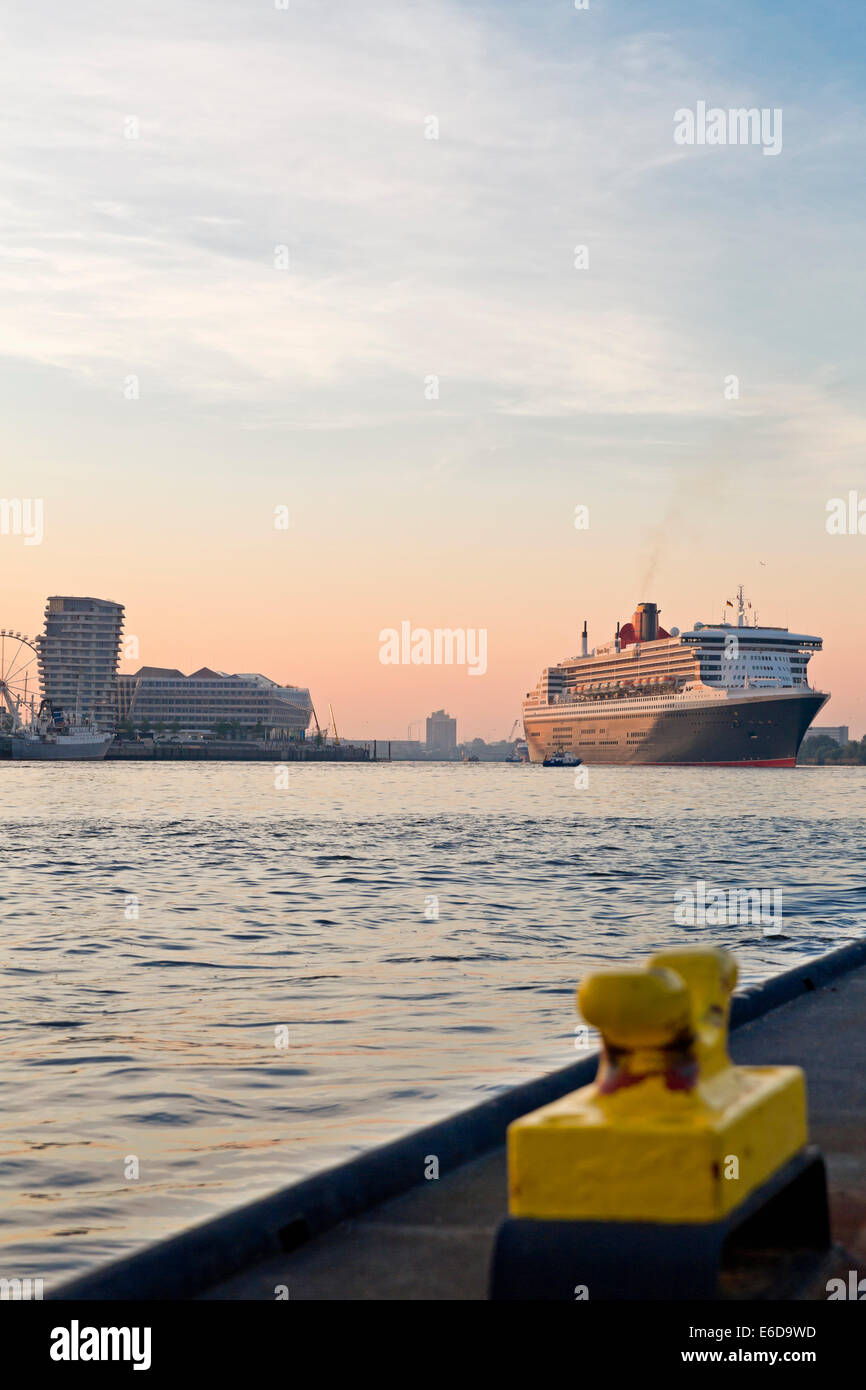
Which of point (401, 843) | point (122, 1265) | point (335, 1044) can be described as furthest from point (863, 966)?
point (401, 843)

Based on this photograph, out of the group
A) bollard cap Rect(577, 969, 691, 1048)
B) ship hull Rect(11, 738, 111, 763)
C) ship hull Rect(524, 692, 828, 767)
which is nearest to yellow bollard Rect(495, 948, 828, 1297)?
bollard cap Rect(577, 969, 691, 1048)

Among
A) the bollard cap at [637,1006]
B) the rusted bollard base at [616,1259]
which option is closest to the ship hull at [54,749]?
the rusted bollard base at [616,1259]

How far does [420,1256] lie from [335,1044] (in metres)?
5.96

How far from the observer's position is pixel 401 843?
34219mm

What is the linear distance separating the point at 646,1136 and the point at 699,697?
387 feet

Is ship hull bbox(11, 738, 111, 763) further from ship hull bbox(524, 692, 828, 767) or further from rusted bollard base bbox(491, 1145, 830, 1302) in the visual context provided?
rusted bollard base bbox(491, 1145, 830, 1302)

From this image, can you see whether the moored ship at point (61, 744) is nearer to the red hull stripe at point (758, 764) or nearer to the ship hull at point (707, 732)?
the ship hull at point (707, 732)

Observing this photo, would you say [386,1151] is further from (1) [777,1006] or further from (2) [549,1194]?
(1) [777,1006]

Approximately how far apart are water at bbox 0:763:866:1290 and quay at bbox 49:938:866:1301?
157 centimetres

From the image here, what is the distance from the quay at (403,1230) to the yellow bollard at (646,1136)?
32 centimetres

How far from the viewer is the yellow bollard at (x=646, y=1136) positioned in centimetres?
319

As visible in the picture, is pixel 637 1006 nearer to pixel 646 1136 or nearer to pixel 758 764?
pixel 646 1136

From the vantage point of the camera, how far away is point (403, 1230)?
14.0 feet

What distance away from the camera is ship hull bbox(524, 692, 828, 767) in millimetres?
115125
